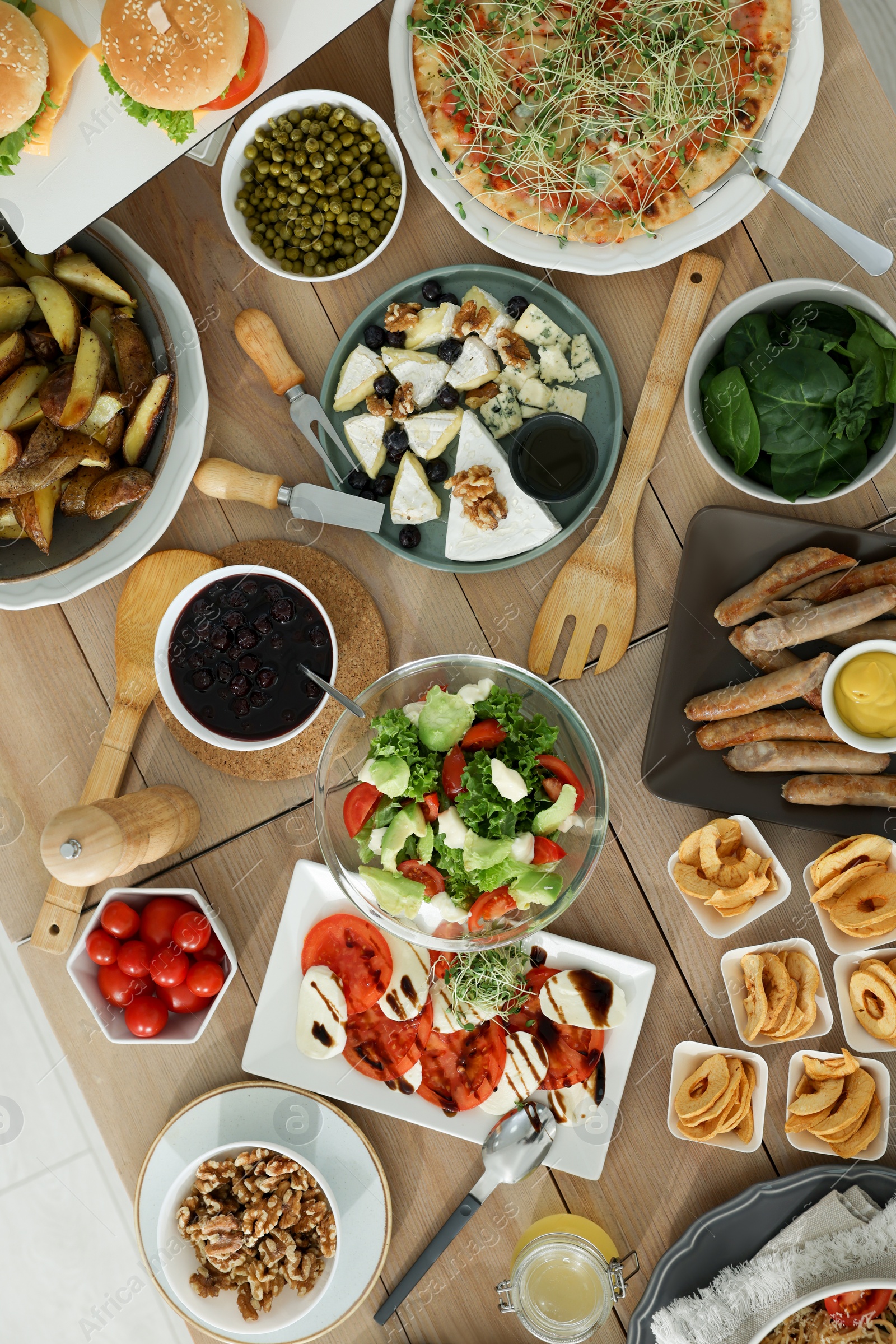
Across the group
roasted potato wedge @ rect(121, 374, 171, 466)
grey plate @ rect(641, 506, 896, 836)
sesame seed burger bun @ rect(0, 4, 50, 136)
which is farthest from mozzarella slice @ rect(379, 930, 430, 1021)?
sesame seed burger bun @ rect(0, 4, 50, 136)

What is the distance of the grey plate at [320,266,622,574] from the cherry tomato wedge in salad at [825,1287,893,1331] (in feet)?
5.02

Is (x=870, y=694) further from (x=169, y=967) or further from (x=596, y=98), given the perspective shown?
Answer: (x=169, y=967)

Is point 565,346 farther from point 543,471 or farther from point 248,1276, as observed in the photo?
point 248,1276

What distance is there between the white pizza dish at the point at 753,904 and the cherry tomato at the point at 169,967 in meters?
0.95

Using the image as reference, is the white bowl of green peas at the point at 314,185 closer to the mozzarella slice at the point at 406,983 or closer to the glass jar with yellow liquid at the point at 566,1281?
the mozzarella slice at the point at 406,983

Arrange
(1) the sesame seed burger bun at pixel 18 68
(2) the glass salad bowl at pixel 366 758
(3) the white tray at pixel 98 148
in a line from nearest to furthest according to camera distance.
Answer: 1. (1) the sesame seed burger bun at pixel 18 68
2. (3) the white tray at pixel 98 148
3. (2) the glass salad bowl at pixel 366 758

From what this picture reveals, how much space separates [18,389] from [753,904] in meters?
1.59

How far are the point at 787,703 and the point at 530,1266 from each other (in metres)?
1.21

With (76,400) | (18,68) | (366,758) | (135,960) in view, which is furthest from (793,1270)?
(18,68)

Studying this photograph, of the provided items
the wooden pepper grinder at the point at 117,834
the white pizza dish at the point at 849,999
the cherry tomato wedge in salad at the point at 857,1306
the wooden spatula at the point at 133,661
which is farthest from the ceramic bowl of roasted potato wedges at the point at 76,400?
the cherry tomato wedge in salad at the point at 857,1306

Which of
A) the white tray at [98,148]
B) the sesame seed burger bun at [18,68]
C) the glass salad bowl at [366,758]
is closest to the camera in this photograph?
the sesame seed burger bun at [18,68]

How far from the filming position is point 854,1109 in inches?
62.3

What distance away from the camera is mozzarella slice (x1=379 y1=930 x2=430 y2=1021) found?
168 centimetres

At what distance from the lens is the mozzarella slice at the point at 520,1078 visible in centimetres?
167
